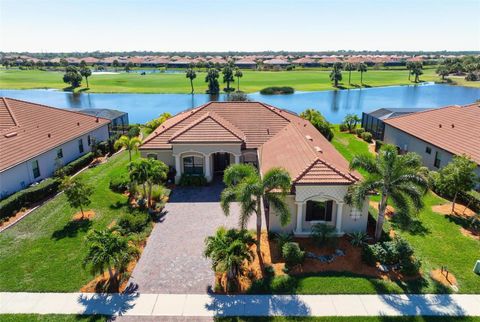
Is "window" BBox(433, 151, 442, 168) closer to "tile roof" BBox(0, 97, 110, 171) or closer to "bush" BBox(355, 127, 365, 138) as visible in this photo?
"bush" BBox(355, 127, 365, 138)

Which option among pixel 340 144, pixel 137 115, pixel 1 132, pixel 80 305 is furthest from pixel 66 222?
pixel 137 115

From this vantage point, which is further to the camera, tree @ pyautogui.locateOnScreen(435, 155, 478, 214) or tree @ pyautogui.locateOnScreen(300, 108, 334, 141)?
tree @ pyautogui.locateOnScreen(300, 108, 334, 141)

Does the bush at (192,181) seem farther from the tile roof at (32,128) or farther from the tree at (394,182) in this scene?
the tree at (394,182)

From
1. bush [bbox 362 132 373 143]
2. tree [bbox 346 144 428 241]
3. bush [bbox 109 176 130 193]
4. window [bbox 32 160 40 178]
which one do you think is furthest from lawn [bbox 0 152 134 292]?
bush [bbox 362 132 373 143]

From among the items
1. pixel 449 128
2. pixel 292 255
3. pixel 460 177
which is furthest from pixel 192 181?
pixel 449 128

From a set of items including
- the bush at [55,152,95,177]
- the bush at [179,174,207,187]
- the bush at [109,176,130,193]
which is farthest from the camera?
the bush at [179,174,207,187]
